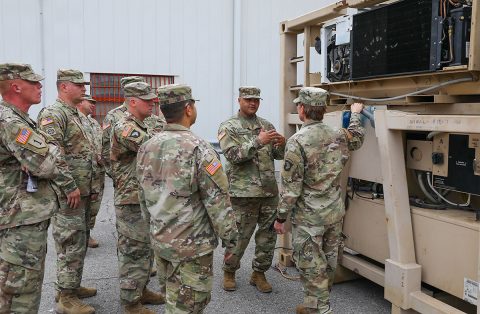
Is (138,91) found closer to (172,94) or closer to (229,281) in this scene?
(172,94)

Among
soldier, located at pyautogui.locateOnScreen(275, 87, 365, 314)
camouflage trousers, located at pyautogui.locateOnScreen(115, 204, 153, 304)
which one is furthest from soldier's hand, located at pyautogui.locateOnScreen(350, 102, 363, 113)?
camouflage trousers, located at pyautogui.locateOnScreen(115, 204, 153, 304)

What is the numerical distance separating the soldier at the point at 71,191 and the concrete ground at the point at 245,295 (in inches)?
9.3

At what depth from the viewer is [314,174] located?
3.20 meters

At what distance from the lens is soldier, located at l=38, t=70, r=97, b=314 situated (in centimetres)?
360

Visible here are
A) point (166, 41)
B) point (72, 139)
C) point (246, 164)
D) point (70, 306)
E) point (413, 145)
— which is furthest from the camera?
point (166, 41)

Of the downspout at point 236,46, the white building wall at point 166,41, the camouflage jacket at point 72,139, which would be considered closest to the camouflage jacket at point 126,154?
the camouflage jacket at point 72,139

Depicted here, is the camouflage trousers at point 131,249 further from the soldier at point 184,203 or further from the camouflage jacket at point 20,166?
the soldier at point 184,203

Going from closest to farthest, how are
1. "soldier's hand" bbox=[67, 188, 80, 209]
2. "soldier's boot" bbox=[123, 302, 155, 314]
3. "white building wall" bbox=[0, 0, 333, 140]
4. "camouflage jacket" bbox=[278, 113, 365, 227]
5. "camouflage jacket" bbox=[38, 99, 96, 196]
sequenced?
"camouflage jacket" bbox=[278, 113, 365, 227]
"soldier's hand" bbox=[67, 188, 80, 209]
"soldier's boot" bbox=[123, 302, 155, 314]
"camouflage jacket" bbox=[38, 99, 96, 196]
"white building wall" bbox=[0, 0, 333, 140]

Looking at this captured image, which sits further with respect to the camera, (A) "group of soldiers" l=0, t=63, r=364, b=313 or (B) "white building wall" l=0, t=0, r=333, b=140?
(B) "white building wall" l=0, t=0, r=333, b=140

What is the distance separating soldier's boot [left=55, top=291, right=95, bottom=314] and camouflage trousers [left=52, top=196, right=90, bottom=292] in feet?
0.21

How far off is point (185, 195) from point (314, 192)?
1.13 metres

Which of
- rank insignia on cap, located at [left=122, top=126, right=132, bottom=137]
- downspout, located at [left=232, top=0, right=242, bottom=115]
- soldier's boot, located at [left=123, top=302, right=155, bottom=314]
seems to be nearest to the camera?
rank insignia on cap, located at [left=122, top=126, right=132, bottom=137]

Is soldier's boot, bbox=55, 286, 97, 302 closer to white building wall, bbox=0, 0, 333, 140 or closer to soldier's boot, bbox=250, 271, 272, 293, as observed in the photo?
soldier's boot, bbox=250, 271, 272, 293

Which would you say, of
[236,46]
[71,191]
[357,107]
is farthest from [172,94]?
[236,46]
